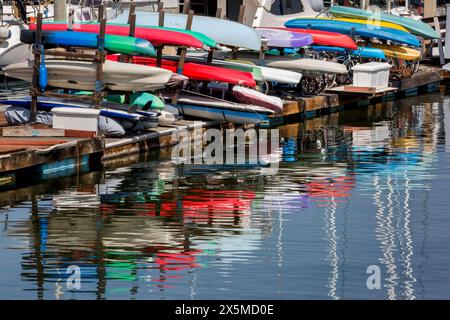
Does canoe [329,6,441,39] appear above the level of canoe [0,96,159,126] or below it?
above

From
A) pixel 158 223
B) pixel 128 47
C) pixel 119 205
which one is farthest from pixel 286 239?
pixel 128 47

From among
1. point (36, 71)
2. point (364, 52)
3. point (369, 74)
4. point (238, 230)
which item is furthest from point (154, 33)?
point (364, 52)

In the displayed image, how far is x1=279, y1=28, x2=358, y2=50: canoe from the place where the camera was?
116 feet

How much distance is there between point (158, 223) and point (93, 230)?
1.12 metres

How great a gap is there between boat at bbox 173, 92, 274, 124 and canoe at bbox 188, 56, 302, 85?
1421 millimetres

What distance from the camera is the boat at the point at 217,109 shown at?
28.8 meters

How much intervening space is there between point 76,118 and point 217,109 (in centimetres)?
564

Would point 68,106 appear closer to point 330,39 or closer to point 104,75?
point 104,75

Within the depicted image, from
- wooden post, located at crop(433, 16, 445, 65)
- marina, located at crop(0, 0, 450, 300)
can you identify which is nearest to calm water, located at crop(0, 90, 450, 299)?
marina, located at crop(0, 0, 450, 300)

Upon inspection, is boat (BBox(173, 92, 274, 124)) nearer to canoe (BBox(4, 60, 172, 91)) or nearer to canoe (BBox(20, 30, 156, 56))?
canoe (BBox(4, 60, 172, 91))

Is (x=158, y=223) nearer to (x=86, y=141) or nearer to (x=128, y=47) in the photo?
(x=86, y=141)

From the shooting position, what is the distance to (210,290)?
618 inches

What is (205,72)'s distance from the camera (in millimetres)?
29094
